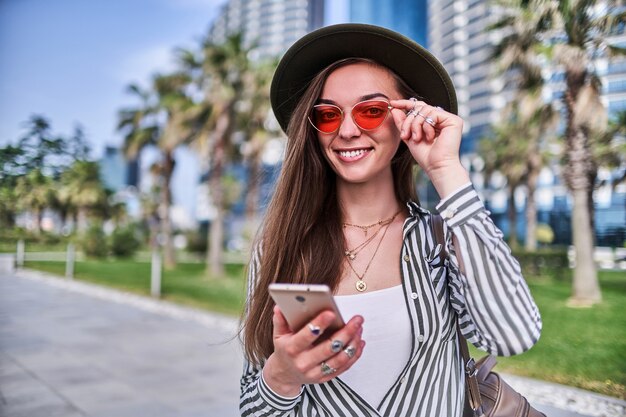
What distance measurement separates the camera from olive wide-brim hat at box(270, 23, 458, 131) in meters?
1.17

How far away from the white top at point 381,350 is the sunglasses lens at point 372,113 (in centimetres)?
42

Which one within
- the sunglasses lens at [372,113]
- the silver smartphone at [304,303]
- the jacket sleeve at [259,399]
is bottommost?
the jacket sleeve at [259,399]

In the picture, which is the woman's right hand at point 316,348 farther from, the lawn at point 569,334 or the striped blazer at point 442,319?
the lawn at point 569,334

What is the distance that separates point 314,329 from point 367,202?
23.8 inches

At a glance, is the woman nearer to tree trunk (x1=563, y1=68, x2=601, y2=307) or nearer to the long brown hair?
the long brown hair

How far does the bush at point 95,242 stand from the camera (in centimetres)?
2075

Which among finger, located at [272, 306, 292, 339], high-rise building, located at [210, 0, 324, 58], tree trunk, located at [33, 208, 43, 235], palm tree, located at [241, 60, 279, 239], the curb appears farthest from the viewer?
palm tree, located at [241, 60, 279, 239]

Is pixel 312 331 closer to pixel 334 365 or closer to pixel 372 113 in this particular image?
pixel 334 365

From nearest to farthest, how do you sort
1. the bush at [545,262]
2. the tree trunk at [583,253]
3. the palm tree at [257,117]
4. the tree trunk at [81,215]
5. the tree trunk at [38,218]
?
the tree trunk at [38,218] → the tree trunk at [81,215] → the tree trunk at [583,253] → the palm tree at [257,117] → the bush at [545,262]

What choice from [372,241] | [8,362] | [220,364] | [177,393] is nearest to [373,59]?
[372,241]

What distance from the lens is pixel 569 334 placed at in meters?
6.89

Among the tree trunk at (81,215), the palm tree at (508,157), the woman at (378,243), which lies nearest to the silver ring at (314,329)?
the woman at (378,243)

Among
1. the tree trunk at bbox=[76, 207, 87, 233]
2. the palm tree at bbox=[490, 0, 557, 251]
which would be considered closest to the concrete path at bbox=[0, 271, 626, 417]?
the tree trunk at bbox=[76, 207, 87, 233]

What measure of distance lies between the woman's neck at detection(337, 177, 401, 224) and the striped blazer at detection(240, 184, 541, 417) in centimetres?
7
